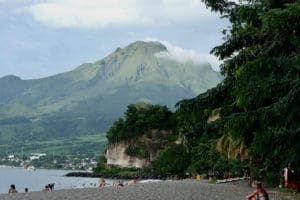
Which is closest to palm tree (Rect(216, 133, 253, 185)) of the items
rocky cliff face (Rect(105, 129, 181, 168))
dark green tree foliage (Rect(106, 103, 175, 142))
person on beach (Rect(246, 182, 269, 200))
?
person on beach (Rect(246, 182, 269, 200))

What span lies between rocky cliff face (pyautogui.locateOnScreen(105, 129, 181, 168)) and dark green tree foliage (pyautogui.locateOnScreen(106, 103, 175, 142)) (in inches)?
62.3

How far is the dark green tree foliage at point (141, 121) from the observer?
15962 cm

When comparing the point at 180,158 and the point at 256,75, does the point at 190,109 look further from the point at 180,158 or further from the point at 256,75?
the point at 180,158

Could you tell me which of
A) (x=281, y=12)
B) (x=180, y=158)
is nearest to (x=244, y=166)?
(x=281, y=12)

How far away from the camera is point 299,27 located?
23984mm

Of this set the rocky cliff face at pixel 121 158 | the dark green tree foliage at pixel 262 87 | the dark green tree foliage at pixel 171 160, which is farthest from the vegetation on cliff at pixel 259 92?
the rocky cliff face at pixel 121 158

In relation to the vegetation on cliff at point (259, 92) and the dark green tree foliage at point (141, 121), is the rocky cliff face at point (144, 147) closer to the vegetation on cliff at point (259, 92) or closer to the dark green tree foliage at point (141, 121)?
the dark green tree foliage at point (141, 121)

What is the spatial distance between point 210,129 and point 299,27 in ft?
33.7

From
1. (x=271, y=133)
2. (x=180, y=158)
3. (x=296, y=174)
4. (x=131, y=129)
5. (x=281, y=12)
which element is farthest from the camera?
(x=131, y=129)

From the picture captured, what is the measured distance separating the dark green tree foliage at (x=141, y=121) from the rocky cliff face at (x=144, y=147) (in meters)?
1.58

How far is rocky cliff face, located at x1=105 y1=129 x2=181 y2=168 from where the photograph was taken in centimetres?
15838

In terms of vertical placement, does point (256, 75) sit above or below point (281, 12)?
below

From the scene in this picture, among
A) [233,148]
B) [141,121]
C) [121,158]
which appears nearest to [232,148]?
[233,148]

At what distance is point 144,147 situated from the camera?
160125 mm
